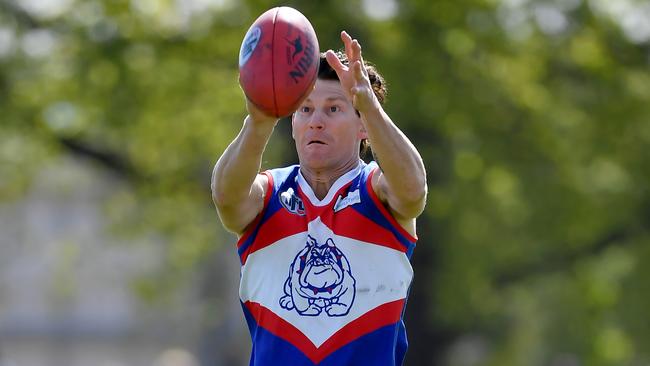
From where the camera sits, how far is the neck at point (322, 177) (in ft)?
19.0

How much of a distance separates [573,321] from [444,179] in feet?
12.1

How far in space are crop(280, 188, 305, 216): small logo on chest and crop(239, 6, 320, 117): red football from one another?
1.81ft

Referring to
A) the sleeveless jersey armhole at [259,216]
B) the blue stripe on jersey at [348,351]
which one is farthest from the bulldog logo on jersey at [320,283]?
the sleeveless jersey armhole at [259,216]

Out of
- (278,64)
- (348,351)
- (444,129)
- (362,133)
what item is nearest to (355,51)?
(278,64)

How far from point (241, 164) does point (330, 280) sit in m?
0.60

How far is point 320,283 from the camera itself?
5.61 m

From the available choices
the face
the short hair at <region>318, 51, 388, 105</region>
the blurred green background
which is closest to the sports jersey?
the face

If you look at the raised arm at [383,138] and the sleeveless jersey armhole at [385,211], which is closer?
the raised arm at [383,138]

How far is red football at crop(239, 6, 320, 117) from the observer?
5281 millimetres

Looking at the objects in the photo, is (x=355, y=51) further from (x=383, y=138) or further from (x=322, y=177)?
(x=322, y=177)

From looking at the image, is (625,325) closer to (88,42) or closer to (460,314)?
(460,314)

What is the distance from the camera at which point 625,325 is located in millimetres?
21969

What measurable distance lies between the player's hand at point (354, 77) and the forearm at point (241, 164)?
0.34m

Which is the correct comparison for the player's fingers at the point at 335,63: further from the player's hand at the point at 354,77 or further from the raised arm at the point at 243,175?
the raised arm at the point at 243,175
